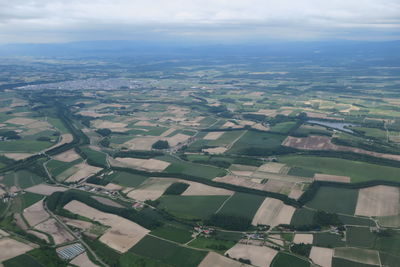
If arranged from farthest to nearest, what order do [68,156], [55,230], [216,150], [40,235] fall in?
[216,150] < [68,156] < [55,230] < [40,235]

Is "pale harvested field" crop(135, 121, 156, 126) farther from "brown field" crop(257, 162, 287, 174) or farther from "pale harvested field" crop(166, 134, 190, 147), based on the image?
"brown field" crop(257, 162, 287, 174)

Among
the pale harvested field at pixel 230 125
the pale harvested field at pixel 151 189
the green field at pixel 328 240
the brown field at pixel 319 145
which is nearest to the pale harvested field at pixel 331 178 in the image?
the brown field at pixel 319 145

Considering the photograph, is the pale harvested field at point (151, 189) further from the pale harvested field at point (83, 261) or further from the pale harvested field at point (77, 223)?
the pale harvested field at point (83, 261)

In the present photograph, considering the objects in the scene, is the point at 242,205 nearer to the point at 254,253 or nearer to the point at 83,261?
the point at 254,253

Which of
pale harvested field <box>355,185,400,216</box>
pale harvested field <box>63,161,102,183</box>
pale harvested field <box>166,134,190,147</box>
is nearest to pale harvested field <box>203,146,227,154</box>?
pale harvested field <box>166,134,190,147</box>

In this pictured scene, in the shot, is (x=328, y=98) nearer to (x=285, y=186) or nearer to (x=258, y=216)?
(x=285, y=186)

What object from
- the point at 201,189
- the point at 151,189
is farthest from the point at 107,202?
→ the point at 201,189

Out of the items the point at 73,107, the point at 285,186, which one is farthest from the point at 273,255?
the point at 73,107
